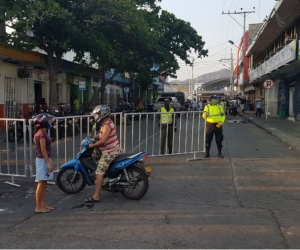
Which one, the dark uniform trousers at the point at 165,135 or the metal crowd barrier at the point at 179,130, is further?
the dark uniform trousers at the point at 165,135

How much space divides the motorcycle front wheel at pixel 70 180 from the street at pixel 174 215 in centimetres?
12

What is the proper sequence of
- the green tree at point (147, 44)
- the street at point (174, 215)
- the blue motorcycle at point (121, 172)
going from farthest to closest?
1. the green tree at point (147, 44)
2. the blue motorcycle at point (121, 172)
3. the street at point (174, 215)

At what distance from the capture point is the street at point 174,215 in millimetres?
3990

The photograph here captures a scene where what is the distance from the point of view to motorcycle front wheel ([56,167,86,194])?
6062mm

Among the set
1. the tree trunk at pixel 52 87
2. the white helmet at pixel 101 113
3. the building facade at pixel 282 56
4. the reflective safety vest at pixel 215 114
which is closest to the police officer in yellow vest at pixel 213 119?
the reflective safety vest at pixel 215 114

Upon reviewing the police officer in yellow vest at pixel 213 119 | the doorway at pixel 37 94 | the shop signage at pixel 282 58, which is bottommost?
the police officer in yellow vest at pixel 213 119

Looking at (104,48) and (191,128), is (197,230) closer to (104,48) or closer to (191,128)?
(191,128)

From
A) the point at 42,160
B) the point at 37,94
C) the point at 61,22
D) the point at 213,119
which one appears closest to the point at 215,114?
the point at 213,119

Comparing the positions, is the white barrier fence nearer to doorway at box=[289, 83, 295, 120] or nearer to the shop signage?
the shop signage

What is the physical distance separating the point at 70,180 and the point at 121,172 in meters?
1.04

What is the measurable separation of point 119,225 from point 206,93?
72765 mm

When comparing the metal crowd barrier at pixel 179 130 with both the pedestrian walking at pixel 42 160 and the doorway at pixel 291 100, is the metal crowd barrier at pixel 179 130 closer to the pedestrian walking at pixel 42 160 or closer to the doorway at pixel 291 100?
the pedestrian walking at pixel 42 160

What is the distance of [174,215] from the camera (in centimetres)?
490

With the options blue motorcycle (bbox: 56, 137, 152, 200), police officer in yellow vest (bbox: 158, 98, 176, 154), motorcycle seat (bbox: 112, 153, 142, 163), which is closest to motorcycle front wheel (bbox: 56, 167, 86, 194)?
blue motorcycle (bbox: 56, 137, 152, 200)
